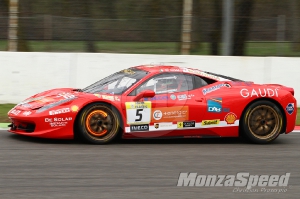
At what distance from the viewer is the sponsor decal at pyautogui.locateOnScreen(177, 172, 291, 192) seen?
6.04 meters

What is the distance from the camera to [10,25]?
40.1ft

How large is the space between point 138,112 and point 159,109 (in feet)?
1.04

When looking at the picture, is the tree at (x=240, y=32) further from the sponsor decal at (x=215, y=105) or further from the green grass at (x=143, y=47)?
the sponsor decal at (x=215, y=105)

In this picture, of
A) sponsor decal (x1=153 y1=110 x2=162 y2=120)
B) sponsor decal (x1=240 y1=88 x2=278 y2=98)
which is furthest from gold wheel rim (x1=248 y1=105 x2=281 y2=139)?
sponsor decal (x1=153 y1=110 x2=162 y2=120)

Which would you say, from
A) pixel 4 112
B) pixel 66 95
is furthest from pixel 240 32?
pixel 66 95

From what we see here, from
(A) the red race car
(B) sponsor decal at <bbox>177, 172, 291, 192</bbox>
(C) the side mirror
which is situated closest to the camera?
(B) sponsor decal at <bbox>177, 172, 291, 192</bbox>

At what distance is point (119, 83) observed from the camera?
8406 mm

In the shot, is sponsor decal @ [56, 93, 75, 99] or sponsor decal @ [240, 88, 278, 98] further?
sponsor decal @ [240, 88, 278, 98]

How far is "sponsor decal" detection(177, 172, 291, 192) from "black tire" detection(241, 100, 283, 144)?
1951 mm

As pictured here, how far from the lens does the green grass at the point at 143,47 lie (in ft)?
40.6

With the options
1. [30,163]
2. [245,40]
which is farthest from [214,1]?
[30,163]

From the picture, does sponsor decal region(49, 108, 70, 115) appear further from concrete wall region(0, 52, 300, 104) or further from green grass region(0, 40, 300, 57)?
green grass region(0, 40, 300, 57)

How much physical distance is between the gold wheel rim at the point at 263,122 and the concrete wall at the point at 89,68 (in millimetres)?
3681

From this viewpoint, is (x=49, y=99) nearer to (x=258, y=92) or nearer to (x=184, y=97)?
(x=184, y=97)
